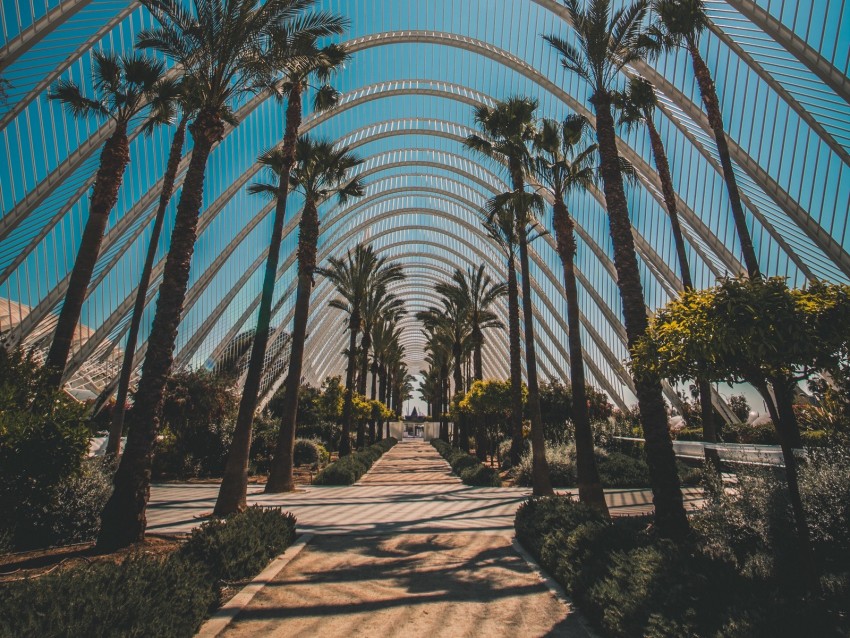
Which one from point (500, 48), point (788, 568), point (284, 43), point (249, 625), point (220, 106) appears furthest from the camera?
point (500, 48)

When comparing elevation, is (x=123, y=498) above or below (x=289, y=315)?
below

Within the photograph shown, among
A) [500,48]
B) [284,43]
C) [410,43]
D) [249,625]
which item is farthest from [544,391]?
[249,625]

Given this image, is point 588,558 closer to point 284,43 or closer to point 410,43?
point 284,43

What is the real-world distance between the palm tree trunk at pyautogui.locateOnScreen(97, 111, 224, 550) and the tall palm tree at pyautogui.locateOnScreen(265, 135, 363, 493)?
23.7 feet

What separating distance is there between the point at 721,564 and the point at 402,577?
3.95m

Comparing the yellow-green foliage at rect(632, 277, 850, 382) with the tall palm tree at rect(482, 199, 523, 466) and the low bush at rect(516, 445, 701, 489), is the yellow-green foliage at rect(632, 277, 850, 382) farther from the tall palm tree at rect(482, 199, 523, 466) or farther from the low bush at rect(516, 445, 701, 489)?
the low bush at rect(516, 445, 701, 489)

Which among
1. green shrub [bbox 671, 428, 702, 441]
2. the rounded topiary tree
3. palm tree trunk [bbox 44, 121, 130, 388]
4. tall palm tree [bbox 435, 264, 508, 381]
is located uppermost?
tall palm tree [bbox 435, 264, 508, 381]

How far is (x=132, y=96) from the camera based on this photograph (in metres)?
14.1

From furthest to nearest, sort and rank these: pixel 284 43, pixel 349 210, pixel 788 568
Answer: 1. pixel 349 210
2. pixel 284 43
3. pixel 788 568

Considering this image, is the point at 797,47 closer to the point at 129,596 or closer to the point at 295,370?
the point at 295,370

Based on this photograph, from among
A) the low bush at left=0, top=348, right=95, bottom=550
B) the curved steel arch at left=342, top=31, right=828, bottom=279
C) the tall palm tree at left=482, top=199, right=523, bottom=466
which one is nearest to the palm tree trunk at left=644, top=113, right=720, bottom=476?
the curved steel arch at left=342, top=31, right=828, bottom=279

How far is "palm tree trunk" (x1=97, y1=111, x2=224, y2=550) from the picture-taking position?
7.24 m

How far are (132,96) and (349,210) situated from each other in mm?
28438

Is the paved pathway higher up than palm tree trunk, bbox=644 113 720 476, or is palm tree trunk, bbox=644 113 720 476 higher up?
palm tree trunk, bbox=644 113 720 476
